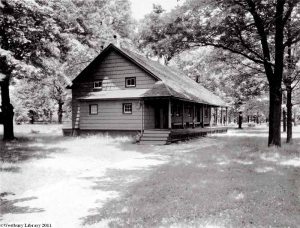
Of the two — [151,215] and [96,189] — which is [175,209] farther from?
[96,189]

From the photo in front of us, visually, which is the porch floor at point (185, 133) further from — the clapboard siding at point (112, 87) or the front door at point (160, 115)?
the clapboard siding at point (112, 87)

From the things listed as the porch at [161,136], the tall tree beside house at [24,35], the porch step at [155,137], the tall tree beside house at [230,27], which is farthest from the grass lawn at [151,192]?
the porch at [161,136]

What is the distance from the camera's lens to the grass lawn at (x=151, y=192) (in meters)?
6.21

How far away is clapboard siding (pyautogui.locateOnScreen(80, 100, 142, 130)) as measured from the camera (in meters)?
A: 25.7

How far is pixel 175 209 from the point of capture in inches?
266

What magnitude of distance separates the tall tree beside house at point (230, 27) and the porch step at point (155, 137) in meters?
6.74

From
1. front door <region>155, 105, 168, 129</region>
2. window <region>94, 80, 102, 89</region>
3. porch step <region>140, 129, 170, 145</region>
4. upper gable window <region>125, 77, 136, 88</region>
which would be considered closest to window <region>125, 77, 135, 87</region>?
upper gable window <region>125, 77, 136, 88</region>

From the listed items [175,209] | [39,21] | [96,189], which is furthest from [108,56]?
[175,209]

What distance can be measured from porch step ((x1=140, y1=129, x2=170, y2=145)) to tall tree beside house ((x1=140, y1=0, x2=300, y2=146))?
674 centimetres

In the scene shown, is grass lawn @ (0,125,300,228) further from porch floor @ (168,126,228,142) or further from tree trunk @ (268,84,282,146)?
porch floor @ (168,126,228,142)

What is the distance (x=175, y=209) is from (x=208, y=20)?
471 inches

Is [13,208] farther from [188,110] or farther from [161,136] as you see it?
[188,110]

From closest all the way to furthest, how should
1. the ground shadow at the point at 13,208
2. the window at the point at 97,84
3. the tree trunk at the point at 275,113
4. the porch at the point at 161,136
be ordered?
the ground shadow at the point at 13,208 < the tree trunk at the point at 275,113 < the porch at the point at 161,136 < the window at the point at 97,84

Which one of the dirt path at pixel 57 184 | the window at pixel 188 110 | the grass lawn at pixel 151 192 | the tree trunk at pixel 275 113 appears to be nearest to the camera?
the grass lawn at pixel 151 192
